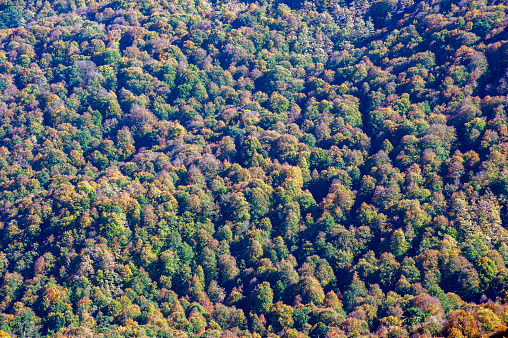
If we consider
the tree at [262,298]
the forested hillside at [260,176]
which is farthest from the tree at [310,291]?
the tree at [262,298]

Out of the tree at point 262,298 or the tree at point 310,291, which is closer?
the tree at point 310,291

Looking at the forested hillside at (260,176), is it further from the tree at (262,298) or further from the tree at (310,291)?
the tree at (310,291)

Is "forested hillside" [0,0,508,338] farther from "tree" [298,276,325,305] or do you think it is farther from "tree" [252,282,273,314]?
"tree" [298,276,325,305]

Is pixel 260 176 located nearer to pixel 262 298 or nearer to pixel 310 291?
pixel 262 298

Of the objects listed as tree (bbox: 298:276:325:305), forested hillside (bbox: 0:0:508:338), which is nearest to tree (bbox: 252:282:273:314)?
forested hillside (bbox: 0:0:508:338)

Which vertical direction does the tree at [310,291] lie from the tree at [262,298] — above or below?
above

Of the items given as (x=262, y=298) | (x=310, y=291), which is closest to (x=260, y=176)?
(x=262, y=298)

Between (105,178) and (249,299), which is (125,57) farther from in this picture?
(249,299)

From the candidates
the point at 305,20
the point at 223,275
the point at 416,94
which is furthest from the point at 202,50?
the point at 223,275
